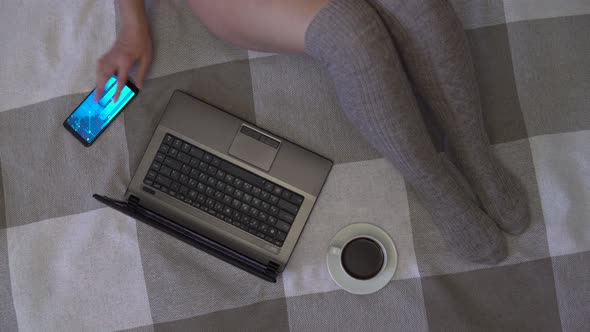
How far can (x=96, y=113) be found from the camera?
79 centimetres

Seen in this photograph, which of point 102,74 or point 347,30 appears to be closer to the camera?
point 347,30

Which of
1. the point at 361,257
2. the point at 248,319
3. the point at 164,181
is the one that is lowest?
the point at 248,319

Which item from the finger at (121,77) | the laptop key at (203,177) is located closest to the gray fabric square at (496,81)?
the laptop key at (203,177)

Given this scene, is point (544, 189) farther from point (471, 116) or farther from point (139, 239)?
point (139, 239)

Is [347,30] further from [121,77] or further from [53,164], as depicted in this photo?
[53,164]

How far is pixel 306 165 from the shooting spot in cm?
76

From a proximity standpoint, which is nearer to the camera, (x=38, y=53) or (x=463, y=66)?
(x=463, y=66)

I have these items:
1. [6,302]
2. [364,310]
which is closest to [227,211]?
[364,310]

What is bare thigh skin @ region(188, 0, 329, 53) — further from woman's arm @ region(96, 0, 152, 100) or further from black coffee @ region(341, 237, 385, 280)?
black coffee @ region(341, 237, 385, 280)

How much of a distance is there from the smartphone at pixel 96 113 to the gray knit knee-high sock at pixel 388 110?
0.34 m

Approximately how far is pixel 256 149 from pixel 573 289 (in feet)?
1.82

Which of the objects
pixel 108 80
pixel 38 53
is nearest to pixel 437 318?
pixel 108 80

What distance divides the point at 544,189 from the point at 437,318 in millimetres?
275

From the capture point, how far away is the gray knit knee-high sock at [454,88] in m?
0.67
